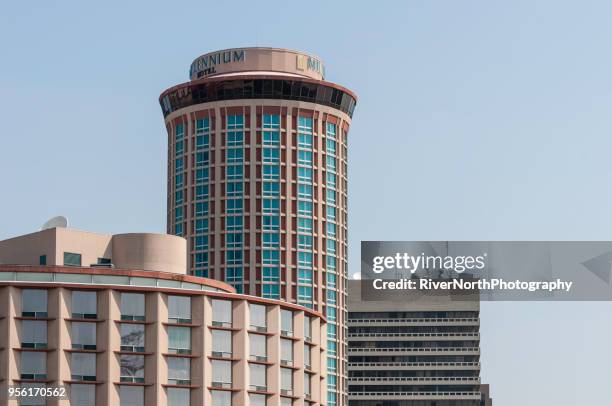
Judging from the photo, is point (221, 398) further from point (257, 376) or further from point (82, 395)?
point (82, 395)

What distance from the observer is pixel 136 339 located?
514 ft

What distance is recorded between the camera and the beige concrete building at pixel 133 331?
154 m

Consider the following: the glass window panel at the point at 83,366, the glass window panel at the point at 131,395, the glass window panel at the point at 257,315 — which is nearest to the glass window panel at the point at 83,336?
the glass window panel at the point at 83,366

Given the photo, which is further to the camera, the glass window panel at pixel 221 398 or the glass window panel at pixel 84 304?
the glass window panel at pixel 221 398

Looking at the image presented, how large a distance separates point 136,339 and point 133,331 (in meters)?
0.84

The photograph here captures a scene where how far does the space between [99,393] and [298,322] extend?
25802 mm

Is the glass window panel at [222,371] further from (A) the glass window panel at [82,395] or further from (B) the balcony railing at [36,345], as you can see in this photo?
(B) the balcony railing at [36,345]

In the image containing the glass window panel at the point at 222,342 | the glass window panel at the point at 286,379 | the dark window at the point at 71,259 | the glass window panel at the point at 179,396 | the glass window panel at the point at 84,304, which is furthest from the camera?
the glass window panel at the point at 286,379

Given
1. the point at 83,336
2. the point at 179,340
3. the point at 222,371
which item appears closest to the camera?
the point at 83,336

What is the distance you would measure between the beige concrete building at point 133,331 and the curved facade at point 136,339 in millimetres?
99

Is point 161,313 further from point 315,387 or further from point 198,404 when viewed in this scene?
point 315,387

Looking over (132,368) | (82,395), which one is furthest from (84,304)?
(82,395)

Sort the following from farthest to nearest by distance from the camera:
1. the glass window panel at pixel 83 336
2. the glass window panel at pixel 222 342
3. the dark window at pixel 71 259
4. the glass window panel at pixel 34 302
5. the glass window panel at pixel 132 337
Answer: the dark window at pixel 71 259 → the glass window panel at pixel 222 342 → the glass window panel at pixel 132 337 → the glass window panel at pixel 83 336 → the glass window panel at pixel 34 302

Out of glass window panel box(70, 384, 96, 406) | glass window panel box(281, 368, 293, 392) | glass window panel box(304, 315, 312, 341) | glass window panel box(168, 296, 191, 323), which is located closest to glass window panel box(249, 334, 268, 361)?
glass window panel box(281, 368, 293, 392)
